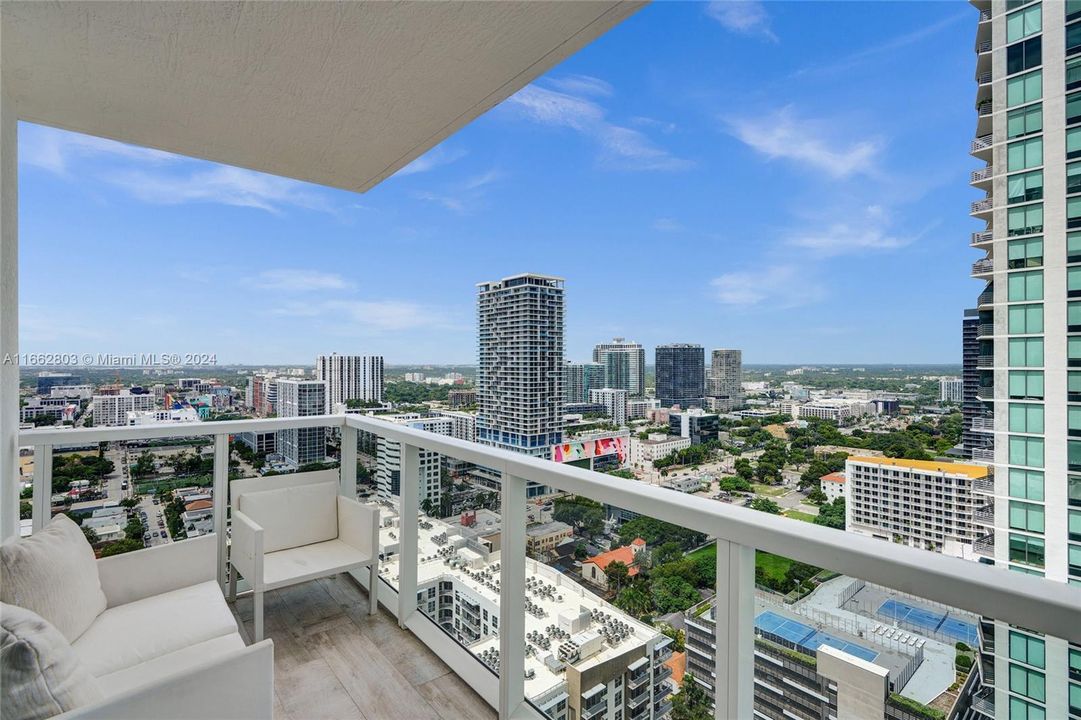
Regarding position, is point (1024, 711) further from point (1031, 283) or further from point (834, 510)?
point (1031, 283)

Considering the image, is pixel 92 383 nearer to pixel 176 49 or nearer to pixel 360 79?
pixel 176 49

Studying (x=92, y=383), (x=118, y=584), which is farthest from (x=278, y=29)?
(x=92, y=383)

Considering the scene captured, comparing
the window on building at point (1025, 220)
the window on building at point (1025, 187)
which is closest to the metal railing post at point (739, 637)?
the window on building at point (1025, 220)

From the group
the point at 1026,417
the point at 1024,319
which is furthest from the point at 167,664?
the point at 1024,319

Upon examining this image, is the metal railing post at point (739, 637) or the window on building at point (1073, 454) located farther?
the window on building at point (1073, 454)

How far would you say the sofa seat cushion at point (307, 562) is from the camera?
8.50 ft

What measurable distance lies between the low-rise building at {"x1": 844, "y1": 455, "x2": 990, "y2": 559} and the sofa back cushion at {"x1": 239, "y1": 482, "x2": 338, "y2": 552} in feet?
9.42

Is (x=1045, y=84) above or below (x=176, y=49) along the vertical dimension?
above

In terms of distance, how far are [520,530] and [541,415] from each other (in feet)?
8.02

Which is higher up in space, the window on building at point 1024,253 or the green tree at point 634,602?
the window on building at point 1024,253

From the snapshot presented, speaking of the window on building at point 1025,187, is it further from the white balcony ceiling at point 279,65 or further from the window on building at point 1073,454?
the white balcony ceiling at point 279,65

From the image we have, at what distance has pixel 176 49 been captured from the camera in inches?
68.4

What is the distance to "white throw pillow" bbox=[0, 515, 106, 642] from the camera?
58.2 inches

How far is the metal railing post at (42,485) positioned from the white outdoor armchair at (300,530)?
2.91 ft
